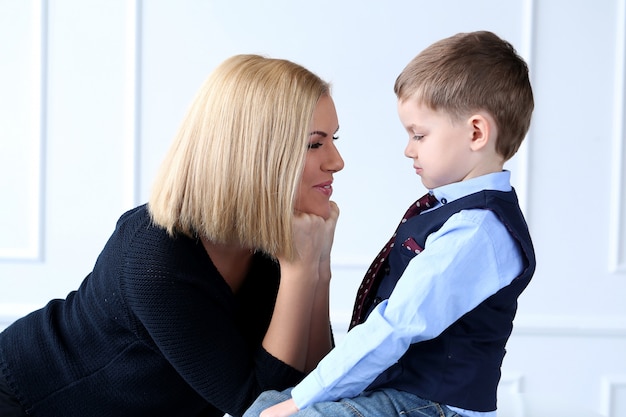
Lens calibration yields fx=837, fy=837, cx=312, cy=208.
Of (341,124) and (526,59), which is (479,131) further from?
(526,59)

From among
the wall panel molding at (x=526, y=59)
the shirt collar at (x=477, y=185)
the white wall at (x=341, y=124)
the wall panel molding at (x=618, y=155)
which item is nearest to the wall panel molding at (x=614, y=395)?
the white wall at (x=341, y=124)

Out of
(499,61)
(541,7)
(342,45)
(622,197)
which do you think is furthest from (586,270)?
(499,61)

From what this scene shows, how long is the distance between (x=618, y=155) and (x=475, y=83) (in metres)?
1.96

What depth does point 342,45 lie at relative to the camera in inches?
129

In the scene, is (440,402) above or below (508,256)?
below

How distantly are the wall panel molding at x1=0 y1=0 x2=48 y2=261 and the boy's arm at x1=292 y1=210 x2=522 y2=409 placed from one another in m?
2.17

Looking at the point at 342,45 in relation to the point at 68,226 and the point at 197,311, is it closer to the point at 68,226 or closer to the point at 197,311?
the point at 68,226

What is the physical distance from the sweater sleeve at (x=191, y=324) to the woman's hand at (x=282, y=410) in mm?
187

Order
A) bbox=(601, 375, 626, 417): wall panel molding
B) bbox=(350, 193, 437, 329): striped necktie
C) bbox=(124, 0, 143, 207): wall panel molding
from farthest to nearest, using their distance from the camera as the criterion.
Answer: bbox=(601, 375, 626, 417): wall panel molding → bbox=(124, 0, 143, 207): wall panel molding → bbox=(350, 193, 437, 329): striped necktie

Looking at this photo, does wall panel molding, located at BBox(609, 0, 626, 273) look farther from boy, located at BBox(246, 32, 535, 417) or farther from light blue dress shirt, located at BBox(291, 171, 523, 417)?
light blue dress shirt, located at BBox(291, 171, 523, 417)

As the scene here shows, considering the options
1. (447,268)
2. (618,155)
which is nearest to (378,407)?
(447,268)

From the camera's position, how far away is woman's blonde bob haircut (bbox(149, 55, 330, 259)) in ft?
5.45

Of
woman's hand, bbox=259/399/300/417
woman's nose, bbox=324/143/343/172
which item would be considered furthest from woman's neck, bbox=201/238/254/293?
woman's hand, bbox=259/399/300/417

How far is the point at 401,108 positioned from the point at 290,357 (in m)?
0.55
